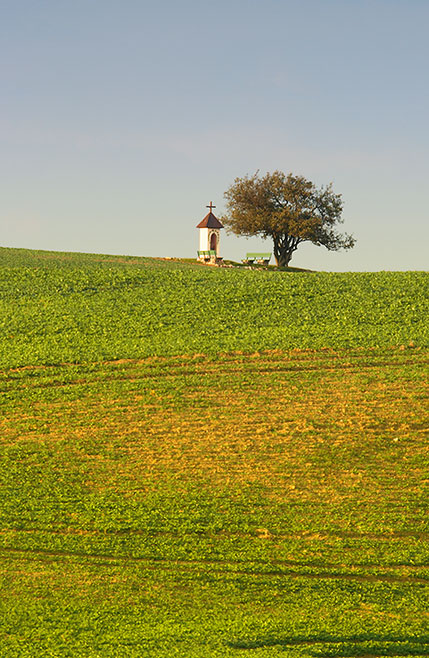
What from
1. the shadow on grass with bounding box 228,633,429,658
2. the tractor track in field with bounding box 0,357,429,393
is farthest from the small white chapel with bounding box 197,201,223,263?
the shadow on grass with bounding box 228,633,429,658

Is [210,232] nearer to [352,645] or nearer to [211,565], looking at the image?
[211,565]

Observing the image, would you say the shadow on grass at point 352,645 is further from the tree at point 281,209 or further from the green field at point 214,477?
the tree at point 281,209

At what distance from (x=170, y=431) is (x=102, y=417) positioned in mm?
2858

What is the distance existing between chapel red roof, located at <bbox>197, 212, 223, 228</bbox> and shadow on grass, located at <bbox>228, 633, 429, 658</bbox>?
66.7m

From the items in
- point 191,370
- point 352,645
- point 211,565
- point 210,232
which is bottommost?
point 352,645

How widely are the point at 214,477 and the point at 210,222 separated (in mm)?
59602

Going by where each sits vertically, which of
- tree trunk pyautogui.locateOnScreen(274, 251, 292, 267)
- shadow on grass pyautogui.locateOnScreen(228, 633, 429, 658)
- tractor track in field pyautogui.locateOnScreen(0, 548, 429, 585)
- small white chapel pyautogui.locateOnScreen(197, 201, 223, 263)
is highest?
small white chapel pyautogui.locateOnScreen(197, 201, 223, 263)

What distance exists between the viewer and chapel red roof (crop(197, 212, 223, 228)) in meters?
77.9

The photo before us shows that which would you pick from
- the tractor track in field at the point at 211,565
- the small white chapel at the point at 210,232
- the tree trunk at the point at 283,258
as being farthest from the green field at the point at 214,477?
the tree trunk at the point at 283,258

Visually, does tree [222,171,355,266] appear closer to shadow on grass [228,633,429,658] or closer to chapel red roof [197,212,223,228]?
chapel red roof [197,212,223,228]

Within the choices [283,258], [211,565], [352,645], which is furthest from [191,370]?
[283,258]

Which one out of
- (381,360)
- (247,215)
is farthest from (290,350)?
(247,215)

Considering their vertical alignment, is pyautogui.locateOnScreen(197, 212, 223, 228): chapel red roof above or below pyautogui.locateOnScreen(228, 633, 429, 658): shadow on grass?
above

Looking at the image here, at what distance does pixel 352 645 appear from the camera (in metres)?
12.9
